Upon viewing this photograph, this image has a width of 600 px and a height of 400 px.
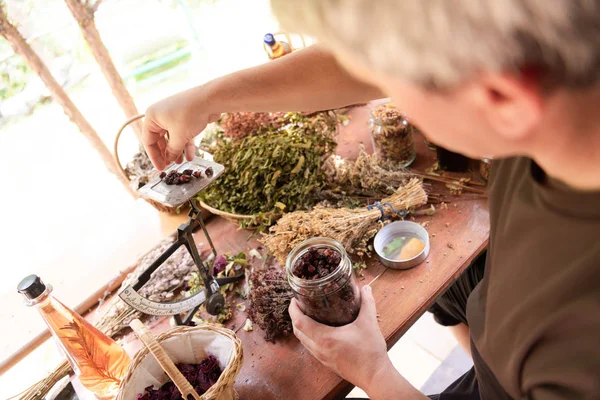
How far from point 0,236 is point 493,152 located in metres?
2.77

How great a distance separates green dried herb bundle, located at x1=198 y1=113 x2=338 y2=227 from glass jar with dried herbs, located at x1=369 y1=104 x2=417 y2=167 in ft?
0.54

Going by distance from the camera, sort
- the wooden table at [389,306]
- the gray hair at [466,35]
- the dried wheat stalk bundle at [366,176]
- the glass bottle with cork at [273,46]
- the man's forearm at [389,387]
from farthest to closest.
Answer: the glass bottle with cork at [273,46]
the dried wheat stalk bundle at [366,176]
the wooden table at [389,306]
the man's forearm at [389,387]
the gray hair at [466,35]

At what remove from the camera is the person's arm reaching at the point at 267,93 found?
107 cm

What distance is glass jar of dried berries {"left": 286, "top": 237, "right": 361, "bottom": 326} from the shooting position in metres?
0.96

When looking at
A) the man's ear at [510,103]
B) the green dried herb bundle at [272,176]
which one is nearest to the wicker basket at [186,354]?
the green dried herb bundle at [272,176]

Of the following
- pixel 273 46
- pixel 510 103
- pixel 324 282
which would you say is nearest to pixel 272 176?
pixel 324 282

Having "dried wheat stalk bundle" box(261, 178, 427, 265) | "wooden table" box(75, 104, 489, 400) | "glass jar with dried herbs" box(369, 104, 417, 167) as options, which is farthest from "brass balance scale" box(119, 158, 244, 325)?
"glass jar with dried herbs" box(369, 104, 417, 167)

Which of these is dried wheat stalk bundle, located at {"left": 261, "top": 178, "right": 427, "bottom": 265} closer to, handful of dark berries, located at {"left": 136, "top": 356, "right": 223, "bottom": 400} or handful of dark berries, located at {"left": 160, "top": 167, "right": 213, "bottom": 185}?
handful of dark berries, located at {"left": 160, "top": 167, "right": 213, "bottom": 185}

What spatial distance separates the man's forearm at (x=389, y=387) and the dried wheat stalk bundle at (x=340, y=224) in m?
0.38

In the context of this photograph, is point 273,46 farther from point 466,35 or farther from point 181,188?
point 466,35

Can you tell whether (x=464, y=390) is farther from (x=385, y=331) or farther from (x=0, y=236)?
(x=0, y=236)

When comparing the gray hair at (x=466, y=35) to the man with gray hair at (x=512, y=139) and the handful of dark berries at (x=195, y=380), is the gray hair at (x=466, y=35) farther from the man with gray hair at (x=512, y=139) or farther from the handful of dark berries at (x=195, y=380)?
the handful of dark berries at (x=195, y=380)

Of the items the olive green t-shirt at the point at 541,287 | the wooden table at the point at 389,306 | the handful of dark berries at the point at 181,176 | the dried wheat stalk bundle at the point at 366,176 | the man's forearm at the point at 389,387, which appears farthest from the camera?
the dried wheat stalk bundle at the point at 366,176

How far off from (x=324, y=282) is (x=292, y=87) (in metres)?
0.50
